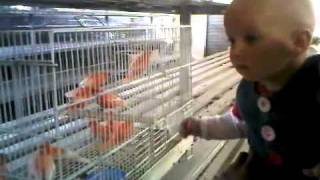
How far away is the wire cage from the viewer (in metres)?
0.79

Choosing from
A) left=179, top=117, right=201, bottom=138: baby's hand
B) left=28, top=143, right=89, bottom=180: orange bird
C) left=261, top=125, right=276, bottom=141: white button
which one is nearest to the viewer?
left=28, top=143, right=89, bottom=180: orange bird

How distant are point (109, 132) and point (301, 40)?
51 centimetres

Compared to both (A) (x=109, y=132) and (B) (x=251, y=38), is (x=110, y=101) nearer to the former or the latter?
(A) (x=109, y=132)

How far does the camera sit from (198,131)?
3.43ft

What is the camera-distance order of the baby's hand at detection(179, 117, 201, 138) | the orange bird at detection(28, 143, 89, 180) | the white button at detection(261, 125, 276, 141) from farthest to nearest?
the baby's hand at detection(179, 117, 201, 138), the white button at detection(261, 125, 276, 141), the orange bird at detection(28, 143, 89, 180)

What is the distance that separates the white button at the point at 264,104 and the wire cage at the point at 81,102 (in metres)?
0.37

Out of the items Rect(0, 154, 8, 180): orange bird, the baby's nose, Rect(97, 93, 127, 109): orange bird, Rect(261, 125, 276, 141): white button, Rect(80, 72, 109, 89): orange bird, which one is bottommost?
Rect(0, 154, 8, 180): orange bird

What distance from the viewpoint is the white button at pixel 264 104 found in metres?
0.89

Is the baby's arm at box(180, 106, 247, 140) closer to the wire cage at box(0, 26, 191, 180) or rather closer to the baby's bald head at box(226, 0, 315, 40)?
the wire cage at box(0, 26, 191, 180)

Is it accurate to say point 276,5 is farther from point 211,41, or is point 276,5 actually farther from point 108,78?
point 211,41

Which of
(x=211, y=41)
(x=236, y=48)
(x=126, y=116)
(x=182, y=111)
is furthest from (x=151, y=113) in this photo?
(x=211, y=41)

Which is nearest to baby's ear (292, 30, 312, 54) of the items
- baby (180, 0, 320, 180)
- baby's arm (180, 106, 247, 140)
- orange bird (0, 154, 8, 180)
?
baby (180, 0, 320, 180)

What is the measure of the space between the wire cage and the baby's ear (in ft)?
1.39

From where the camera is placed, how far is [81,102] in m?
0.88
